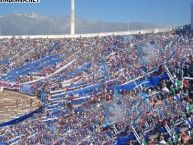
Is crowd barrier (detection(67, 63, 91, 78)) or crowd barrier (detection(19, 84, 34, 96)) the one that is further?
crowd barrier (detection(67, 63, 91, 78))

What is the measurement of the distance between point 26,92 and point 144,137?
2182 centimetres

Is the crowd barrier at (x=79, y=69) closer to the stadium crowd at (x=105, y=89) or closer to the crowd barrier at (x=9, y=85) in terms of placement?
the stadium crowd at (x=105, y=89)

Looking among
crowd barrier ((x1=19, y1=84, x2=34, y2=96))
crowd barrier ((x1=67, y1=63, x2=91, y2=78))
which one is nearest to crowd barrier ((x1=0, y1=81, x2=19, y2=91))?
crowd barrier ((x1=19, y1=84, x2=34, y2=96))

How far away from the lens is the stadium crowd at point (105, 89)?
2278 centimetres

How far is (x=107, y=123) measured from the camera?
24.9m

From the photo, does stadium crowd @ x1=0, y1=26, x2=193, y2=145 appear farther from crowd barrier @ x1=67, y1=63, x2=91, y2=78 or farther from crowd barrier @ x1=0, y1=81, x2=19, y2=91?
crowd barrier @ x1=0, y1=81, x2=19, y2=91

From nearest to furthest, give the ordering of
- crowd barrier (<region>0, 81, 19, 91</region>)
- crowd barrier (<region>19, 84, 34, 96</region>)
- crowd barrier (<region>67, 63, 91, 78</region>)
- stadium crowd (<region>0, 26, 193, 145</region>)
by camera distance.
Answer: stadium crowd (<region>0, 26, 193, 145</region>)
crowd barrier (<region>19, 84, 34, 96</region>)
crowd barrier (<region>67, 63, 91, 78</region>)
crowd barrier (<region>0, 81, 19, 91</region>)

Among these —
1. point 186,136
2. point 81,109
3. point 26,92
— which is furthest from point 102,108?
point 26,92

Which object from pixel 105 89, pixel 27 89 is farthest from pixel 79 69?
pixel 105 89

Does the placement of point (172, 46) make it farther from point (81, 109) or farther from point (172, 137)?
point (172, 137)

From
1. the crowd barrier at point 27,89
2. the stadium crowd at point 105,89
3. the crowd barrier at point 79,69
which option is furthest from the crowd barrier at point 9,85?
the crowd barrier at point 79,69

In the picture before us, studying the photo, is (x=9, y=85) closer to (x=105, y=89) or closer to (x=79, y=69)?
(x=79, y=69)

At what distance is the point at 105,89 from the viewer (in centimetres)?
3256

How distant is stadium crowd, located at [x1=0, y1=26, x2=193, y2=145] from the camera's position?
74.7ft
